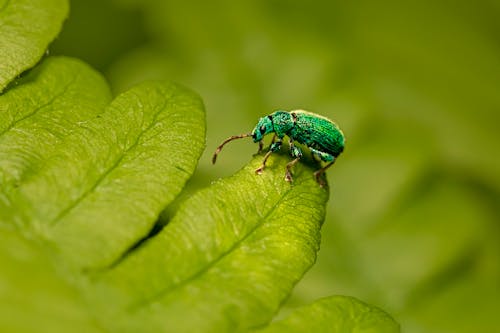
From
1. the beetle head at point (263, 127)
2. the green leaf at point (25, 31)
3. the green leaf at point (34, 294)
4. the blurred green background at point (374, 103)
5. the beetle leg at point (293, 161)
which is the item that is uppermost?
the blurred green background at point (374, 103)

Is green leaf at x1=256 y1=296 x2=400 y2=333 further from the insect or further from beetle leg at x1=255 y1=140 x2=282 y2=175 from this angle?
the insect

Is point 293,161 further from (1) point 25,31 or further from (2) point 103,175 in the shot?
(1) point 25,31

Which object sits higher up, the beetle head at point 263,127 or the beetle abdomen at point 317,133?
the beetle abdomen at point 317,133

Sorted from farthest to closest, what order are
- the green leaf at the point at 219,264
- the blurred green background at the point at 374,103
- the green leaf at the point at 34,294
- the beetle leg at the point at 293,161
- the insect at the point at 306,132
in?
1. the blurred green background at the point at 374,103
2. the insect at the point at 306,132
3. the beetle leg at the point at 293,161
4. the green leaf at the point at 219,264
5. the green leaf at the point at 34,294

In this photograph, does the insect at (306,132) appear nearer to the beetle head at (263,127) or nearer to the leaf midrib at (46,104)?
the beetle head at (263,127)

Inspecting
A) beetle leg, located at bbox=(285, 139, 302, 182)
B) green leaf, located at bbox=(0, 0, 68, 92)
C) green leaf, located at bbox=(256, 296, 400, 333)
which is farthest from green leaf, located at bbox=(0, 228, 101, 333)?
beetle leg, located at bbox=(285, 139, 302, 182)

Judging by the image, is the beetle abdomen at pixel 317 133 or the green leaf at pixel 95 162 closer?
the green leaf at pixel 95 162

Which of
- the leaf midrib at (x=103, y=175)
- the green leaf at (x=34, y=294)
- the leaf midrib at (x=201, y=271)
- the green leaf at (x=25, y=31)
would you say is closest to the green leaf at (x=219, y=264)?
the leaf midrib at (x=201, y=271)
